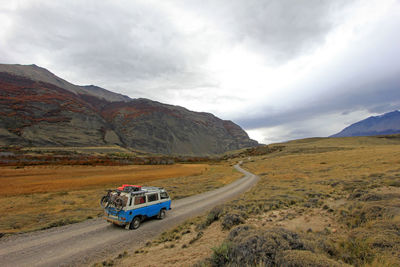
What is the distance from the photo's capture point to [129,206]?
11.4 metres

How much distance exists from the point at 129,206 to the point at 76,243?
2.97 metres

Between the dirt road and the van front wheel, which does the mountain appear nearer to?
the dirt road

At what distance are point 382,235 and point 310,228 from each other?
2.81 meters

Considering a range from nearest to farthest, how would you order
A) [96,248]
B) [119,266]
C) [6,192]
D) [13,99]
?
[119,266] → [96,248] → [6,192] → [13,99]

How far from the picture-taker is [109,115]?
190 metres

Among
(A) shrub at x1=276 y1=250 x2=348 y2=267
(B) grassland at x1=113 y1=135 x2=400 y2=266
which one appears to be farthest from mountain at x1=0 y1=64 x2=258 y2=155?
(A) shrub at x1=276 y1=250 x2=348 y2=267

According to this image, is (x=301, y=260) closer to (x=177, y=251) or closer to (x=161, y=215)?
(x=177, y=251)

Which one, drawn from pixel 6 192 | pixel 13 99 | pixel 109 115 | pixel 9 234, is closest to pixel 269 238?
→ pixel 9 234

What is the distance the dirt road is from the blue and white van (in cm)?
58

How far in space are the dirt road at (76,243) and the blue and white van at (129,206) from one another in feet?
1.91

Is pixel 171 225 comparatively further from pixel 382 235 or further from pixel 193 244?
pixel 382 235

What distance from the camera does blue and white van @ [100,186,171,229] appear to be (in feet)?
37.1

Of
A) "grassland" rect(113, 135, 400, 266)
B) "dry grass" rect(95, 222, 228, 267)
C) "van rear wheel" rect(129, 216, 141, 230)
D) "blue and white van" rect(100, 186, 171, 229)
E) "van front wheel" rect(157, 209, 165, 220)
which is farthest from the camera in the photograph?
"van front wheel" rect(157, 209, 165, 220)

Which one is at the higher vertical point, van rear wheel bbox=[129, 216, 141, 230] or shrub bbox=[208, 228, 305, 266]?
shrub bbox=[208, 228, 305, 266]
